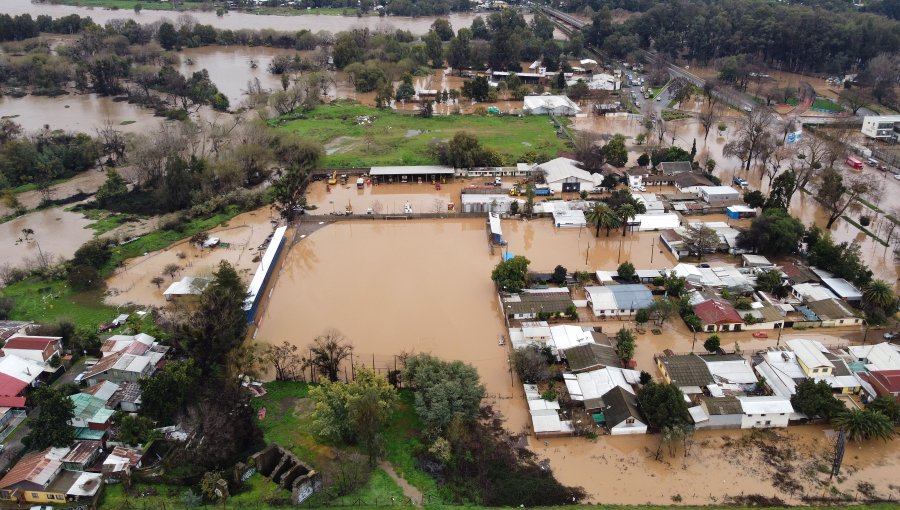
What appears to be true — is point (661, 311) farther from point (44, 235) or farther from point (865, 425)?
point (44, 235)

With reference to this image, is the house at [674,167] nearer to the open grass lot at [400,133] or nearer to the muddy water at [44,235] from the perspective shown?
the open grass lot at [400,133]

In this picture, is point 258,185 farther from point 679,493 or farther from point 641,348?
point 679,493

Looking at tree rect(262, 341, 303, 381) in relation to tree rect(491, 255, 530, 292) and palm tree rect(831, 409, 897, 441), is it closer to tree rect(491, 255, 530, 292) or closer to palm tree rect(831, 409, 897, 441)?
tree rect(491, 255, 530, 292)


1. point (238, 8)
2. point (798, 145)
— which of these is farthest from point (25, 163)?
point (238, 8)

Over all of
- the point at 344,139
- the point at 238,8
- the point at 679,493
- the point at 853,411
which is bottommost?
the point at 679,493

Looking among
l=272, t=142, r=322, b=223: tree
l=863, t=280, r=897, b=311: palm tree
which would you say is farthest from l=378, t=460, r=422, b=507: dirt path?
l=863, t=280, r=897, b=311: palm tree

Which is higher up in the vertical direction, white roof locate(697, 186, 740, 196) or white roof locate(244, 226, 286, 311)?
white roof locate(697, 186, 740, 196)
